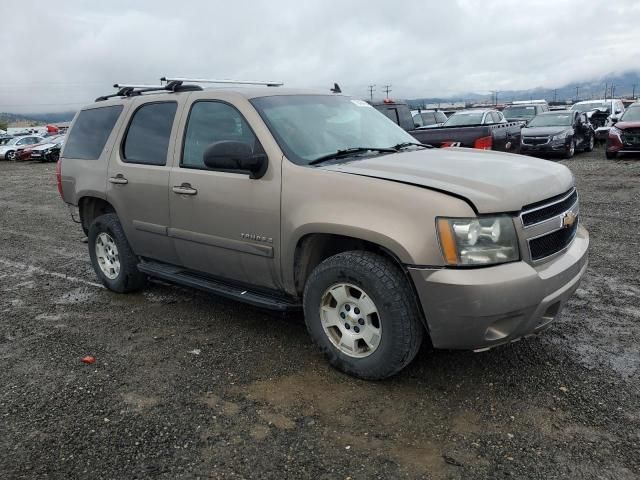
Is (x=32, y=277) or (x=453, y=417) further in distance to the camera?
(x=32, y=277)

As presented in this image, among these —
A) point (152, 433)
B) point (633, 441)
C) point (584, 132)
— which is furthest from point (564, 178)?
point (584, 132)

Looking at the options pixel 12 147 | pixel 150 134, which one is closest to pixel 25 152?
pixel 12 147

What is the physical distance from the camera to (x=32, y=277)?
6398 millimetres

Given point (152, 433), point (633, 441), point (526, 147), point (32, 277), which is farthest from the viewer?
point (526, 147)

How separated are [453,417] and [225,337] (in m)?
1.94

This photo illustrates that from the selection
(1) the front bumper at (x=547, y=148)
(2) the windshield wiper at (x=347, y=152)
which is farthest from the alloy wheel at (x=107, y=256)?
(1) the front bumper at (x=547, y=148)

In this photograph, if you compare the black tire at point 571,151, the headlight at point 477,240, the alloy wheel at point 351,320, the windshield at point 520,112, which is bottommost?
the alloy wheel at point 351,320

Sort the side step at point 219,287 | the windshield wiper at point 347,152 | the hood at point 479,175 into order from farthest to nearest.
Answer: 1. the side step at point 219,287
2. the windshield wiper at point 347,152
3. the hood at point 479,175

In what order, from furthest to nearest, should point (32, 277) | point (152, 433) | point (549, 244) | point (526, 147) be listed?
point (526, 147) < point (32, 277) < point (549, 244) < point (152, 433)

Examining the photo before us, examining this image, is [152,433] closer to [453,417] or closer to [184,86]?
[453,417]

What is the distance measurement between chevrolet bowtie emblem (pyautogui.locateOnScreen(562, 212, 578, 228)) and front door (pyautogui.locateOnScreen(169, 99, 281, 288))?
1.82 meters

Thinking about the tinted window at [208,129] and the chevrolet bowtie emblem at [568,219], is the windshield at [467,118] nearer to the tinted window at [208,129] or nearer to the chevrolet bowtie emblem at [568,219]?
the tinted window at [208,129]

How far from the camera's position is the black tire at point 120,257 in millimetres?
5312

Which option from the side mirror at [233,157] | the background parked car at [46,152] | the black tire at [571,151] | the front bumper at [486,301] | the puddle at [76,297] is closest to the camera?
the front bumper at [486,301]
